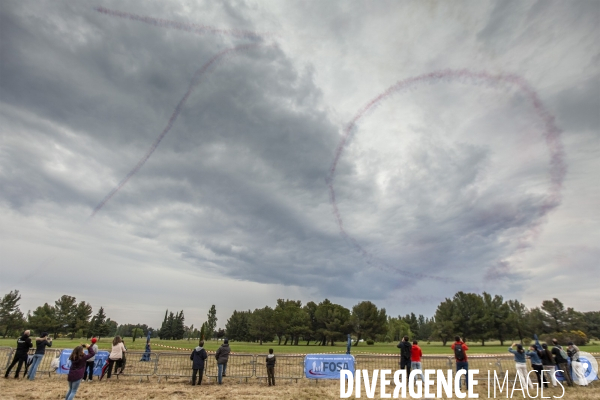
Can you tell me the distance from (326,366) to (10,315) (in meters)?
117

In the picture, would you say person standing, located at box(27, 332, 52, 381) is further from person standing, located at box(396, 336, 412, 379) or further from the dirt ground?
person standing, located at box(396, 336, 412, 379)

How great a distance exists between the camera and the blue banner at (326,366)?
16.4 metres

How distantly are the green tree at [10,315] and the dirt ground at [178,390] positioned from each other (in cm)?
10686

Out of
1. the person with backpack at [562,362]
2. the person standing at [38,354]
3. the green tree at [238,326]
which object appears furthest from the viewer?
the green tree at [238,326]

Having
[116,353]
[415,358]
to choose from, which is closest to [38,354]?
[116,353]

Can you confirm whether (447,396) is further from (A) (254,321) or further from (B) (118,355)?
(A) (254,321)

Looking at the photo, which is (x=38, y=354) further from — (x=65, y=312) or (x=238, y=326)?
(x=238, y=326)

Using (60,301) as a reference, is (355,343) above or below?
below

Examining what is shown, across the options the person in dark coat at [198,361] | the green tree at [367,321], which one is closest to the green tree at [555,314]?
the green tree at [367,321]

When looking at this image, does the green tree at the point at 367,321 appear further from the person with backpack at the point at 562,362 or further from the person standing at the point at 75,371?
the person standing at the point at 75,371

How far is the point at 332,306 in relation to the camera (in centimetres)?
9550

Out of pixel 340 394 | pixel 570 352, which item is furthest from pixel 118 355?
pixel 570 352

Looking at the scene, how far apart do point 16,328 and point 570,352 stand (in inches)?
5007

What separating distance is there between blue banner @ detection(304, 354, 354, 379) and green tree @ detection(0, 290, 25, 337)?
11531 cm
